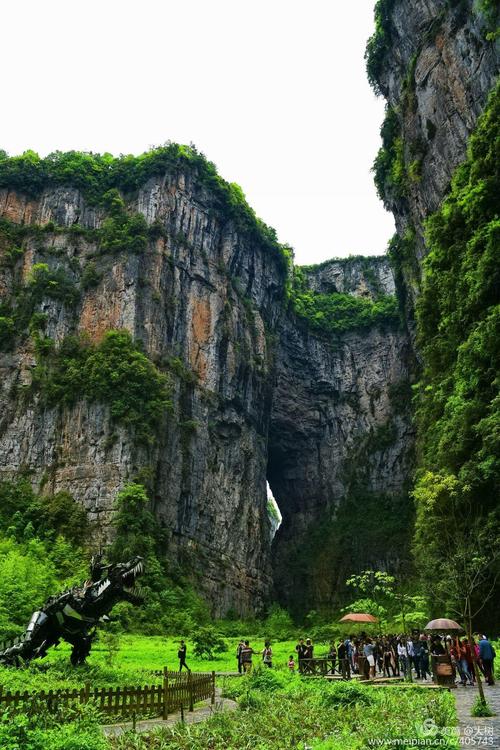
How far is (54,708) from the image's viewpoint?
8703 millimetres

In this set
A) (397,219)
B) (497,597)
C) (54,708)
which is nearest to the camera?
(54,708)

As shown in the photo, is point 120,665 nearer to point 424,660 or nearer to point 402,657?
point 402,657

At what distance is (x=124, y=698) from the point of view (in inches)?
375

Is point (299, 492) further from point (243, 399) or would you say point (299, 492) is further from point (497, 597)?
point (497, 597)

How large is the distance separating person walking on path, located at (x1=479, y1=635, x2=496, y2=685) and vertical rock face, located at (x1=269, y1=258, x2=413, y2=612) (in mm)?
39478

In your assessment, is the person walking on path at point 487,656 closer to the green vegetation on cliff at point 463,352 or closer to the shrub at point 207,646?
the green vegetation on cliff at point 463,352

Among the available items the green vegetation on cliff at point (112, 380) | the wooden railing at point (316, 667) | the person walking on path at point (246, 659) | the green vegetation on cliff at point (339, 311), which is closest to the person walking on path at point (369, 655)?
the wooden railing at point (316, 667)

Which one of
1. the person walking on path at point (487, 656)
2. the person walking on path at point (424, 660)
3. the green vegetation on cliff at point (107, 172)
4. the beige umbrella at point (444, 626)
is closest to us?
the person walking on path at point (487, 656)

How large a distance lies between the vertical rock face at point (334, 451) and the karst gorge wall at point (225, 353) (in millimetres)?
162

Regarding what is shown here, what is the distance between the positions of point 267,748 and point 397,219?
126 feet

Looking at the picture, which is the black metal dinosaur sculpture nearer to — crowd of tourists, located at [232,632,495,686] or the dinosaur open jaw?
the dinosaur open jaw

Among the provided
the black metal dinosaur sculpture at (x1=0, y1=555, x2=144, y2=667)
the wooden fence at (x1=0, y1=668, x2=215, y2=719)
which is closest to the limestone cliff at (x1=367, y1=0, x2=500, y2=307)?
the black metal dinosaur sculpture at (x1=0, y1=555, x2=144, y2=667)

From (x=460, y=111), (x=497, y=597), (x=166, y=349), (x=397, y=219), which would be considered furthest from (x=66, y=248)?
(x=497, y=597)

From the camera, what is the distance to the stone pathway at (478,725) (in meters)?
7.25
